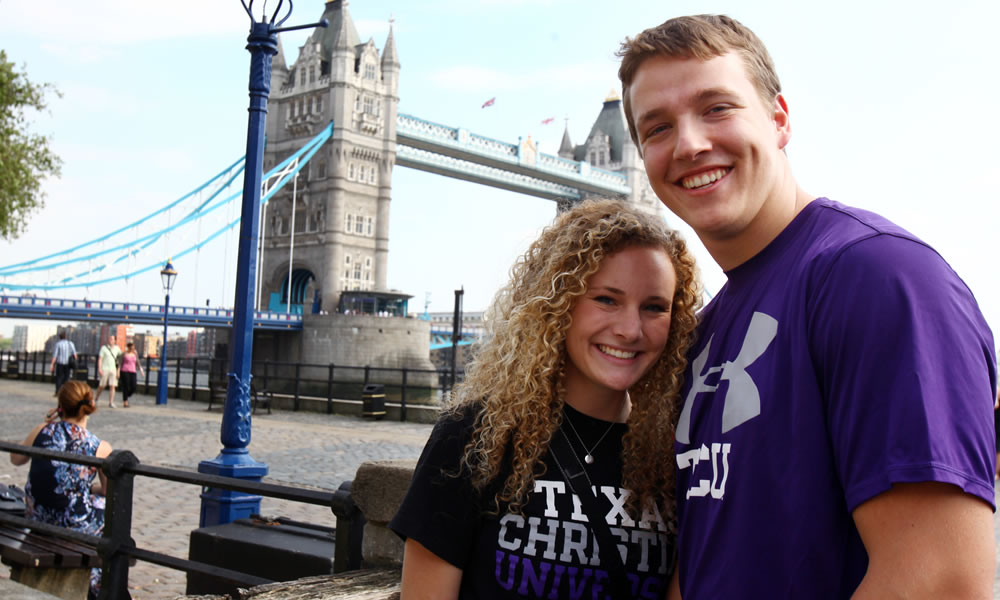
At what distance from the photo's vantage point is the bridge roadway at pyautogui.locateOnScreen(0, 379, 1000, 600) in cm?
549

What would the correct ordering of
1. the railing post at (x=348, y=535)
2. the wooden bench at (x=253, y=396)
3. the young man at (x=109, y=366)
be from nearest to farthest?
the railing post at (x=348, y=535)
the wooden bench at (x=253, y=396)
the young man at (x=109, y=366)

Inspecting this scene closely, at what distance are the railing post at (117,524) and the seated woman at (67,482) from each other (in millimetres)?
853

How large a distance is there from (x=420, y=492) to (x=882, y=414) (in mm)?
843

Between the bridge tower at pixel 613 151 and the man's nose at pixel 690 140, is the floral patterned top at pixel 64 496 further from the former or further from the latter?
the bridge tower at pixel 613 151

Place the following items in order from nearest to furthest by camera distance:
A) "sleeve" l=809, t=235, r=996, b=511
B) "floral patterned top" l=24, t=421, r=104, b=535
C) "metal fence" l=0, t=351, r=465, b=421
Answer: "sleeve" l=809, t=235, r=996, b=511 < "floral patterned top" l=24, t=421, r=104, b=535 < "metal fence" l=0, t=351, r=465, b=421

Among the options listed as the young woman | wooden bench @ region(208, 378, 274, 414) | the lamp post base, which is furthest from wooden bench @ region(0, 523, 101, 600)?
the young woman

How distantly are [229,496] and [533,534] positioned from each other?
364 centimetres

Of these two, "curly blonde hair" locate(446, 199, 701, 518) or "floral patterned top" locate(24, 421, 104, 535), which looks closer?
"curly blonde hair" locate(446, 199, 701, 518)

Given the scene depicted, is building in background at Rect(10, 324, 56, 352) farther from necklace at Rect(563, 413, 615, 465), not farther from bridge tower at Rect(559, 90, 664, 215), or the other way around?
necklace at Rect(563, 413, 615, 465)

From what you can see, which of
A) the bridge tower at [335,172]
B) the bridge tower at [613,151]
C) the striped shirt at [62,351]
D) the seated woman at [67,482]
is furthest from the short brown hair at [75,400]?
the bridge tower at [613,151]

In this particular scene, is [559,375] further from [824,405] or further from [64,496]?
[64,496]

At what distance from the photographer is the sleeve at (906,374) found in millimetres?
894

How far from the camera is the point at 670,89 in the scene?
1297 mm

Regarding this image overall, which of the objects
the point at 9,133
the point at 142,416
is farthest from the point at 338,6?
the point at 142,416
